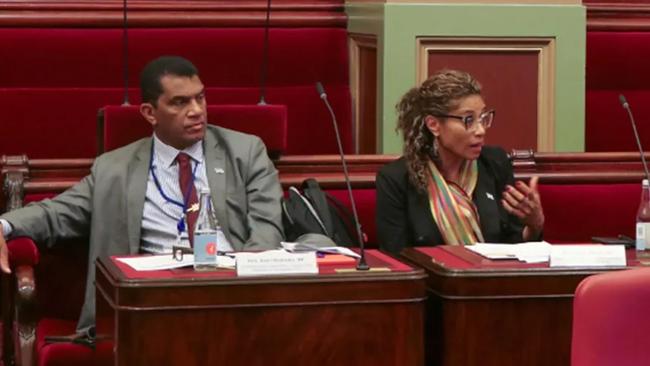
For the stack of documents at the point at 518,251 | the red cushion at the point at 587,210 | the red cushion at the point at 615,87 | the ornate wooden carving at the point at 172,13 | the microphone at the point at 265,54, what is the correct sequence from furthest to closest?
the red cushion at the point at 615,87 → the ornate wooden carving at the point at 172,13 → the microphone at the point at 265,54 → the red cushion at the point at 587,210 → the stack of documents at the point at 518,251

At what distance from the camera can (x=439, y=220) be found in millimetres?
2607

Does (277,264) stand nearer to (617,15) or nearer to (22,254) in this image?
(22,254)

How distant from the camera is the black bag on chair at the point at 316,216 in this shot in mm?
2531

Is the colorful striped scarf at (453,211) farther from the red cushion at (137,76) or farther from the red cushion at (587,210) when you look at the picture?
the red cushion at (137,76)

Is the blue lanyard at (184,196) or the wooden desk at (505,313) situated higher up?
the blue lanyard at (184,196)

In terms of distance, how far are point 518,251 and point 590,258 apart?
151mm

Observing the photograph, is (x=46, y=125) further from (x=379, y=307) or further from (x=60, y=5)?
(x=379, y=307)

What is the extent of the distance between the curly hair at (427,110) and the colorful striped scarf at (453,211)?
0.03 metres

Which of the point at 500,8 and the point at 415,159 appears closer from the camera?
the point at 415,159

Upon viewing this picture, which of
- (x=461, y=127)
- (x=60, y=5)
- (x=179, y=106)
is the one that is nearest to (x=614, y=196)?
(x=461, y=127)

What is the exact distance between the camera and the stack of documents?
7.38 ft

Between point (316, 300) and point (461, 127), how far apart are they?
2.28ft

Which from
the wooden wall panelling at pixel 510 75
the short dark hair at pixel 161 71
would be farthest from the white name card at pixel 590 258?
the wooden wall panelling at pixel 510 75

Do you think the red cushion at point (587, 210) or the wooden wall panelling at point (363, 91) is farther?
the wooden wall panelling at point (363, 91)
